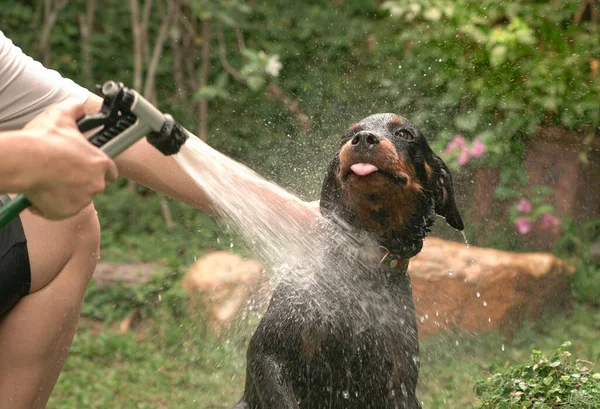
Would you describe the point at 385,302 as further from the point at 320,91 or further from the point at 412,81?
the point at 320,91

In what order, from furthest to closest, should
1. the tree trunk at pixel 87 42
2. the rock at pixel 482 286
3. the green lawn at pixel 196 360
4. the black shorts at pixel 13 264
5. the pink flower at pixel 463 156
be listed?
1. the tree trunk at pixel 87 42
2. the pink flower at pixel 463 156
3. the rock at pixel 482 286
4. the green lawn at pixel 196 360
5. the black shorts at pixel 13 264

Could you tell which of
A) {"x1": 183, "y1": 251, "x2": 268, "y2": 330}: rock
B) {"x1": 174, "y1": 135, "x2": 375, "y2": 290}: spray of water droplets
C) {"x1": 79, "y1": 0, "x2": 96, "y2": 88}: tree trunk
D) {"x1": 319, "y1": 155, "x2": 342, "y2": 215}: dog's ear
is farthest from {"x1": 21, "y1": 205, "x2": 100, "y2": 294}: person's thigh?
{"x1": 79, "y1": 0, "x2": 96, "y2": 88}: tree trunk

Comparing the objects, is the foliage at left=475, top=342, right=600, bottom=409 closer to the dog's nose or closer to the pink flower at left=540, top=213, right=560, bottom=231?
the dog's nose

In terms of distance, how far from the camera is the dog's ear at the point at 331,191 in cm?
292

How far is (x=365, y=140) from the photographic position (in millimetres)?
2740

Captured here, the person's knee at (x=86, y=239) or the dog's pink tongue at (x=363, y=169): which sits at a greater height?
the dog's pink tongue at (x=363, y=169)

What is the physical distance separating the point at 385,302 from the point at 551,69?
3421mm

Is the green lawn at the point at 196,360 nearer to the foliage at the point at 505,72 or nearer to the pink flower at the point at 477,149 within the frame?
the pink flower at the point at 477,149

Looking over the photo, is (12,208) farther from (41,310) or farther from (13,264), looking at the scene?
(41,310)

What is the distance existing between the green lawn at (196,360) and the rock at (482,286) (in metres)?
0.09

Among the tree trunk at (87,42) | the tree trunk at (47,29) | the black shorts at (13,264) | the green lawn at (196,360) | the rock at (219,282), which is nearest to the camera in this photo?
the black shorts at (13,264)

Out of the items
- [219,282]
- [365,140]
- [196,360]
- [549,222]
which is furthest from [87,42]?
[365,140]

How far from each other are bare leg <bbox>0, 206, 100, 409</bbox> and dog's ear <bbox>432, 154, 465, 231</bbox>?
3.63ft

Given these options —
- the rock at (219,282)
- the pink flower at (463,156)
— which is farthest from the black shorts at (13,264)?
the pink flower at (463,156)
